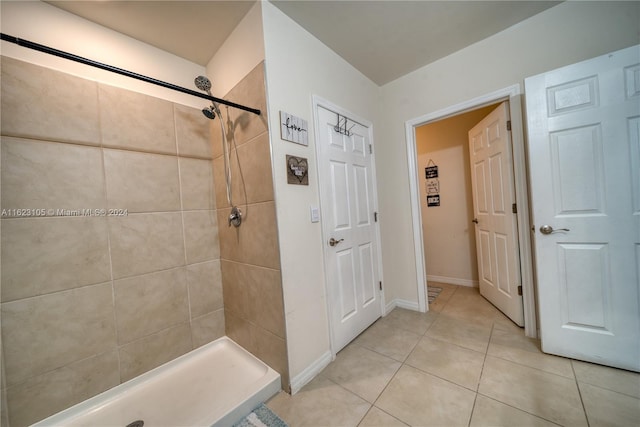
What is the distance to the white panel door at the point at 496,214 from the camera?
1856 millimetres

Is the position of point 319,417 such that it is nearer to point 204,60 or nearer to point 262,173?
point 262,173

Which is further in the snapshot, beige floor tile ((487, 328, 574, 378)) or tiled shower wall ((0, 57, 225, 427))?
beige floor tile ((487, 328, 574, 378))

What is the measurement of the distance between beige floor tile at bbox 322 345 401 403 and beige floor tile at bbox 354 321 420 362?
7cm

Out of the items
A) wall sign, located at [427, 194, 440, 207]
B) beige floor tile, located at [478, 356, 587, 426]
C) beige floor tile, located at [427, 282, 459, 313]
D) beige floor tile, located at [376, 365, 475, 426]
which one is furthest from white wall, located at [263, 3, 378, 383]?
wall sign, located at [427, 194, 440, 207]

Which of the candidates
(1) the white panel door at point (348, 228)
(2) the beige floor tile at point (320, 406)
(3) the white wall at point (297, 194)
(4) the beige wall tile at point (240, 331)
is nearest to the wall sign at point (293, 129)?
(3) the white wall at point (297, 194)

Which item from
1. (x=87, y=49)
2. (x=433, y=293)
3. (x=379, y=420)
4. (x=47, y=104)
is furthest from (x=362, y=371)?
(x=87, y=49)

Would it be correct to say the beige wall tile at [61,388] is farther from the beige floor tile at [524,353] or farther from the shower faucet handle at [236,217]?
the beige floor tile at [524,353]

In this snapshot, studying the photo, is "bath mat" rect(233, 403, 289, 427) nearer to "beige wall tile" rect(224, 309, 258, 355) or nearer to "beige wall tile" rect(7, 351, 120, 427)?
"beige wall tile" rect(224, 309, 258, 355)

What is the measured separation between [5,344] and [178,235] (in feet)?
2.99

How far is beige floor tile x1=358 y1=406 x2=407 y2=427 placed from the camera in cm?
112

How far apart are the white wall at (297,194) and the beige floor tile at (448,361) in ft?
2.27

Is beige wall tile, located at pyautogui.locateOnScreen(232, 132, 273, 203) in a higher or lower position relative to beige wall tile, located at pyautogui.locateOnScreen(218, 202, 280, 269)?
higher

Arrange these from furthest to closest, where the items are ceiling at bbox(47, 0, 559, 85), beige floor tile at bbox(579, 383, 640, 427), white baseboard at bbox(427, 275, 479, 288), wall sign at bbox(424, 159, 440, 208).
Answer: wall sign at bbox(424, 159, 440, 208), white baseboard at bbox(427, 275, 479, 288), ceiling at bbox(47, 0, 559, 85), beige floor tile at bbox(579, 383, 640, 427)

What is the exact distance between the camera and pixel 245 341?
1689 millimetres
